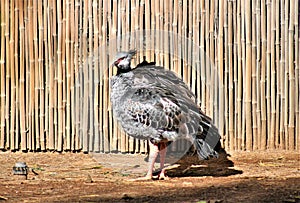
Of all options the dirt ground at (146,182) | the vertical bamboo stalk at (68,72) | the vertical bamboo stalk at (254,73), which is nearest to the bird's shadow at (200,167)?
the dirt ground at (146,182)

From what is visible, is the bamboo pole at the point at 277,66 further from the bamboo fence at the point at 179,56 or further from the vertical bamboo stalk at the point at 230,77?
the vertical bamboo stalk at the point at 230,77

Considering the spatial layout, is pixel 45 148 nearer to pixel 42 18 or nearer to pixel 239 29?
pixel 42 18

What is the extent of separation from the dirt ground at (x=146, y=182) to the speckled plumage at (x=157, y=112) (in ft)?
1.55

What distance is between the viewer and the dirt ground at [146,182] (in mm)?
6105

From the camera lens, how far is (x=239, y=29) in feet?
29.4

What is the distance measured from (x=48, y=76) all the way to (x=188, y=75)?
5.82 feet

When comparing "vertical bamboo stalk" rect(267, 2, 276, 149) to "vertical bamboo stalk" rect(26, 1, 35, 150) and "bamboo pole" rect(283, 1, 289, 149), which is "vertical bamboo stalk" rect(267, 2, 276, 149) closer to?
"bamboo pole" rect(283, 1, 289, 149)

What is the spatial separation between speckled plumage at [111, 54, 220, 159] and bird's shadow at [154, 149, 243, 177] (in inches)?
16.7

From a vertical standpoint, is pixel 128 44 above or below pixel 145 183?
above

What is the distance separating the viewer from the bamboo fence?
8.94 meters

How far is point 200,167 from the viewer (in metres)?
8.50

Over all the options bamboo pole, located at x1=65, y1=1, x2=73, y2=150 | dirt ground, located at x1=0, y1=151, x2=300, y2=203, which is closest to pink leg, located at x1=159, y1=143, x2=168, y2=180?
dirt ground, located at x1=0, y1=151, x2=300, y2=203

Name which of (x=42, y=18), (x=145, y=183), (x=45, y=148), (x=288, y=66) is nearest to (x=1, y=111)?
(x=45, y=148)

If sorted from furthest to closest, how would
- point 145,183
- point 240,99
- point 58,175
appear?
1. point 240,99
2. point 58,175
3. point 145,183
